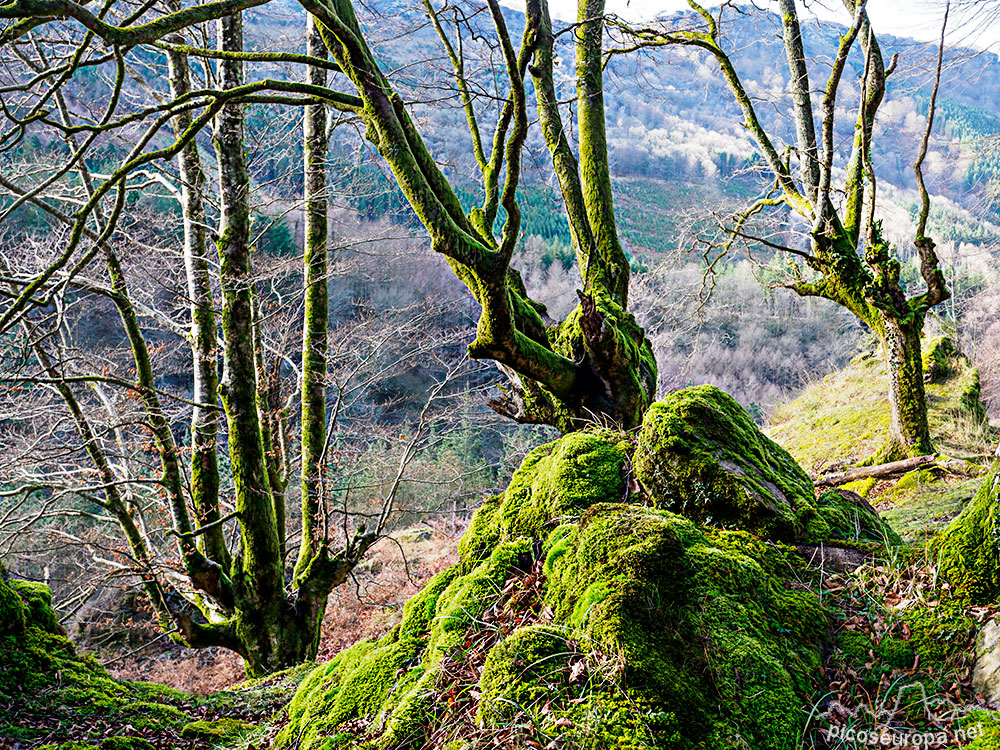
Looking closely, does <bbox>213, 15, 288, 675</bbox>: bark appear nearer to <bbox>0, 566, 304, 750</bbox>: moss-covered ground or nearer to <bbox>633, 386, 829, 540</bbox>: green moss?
<bbox>0, 566, 304, 750</bbox>: moss-covered ground

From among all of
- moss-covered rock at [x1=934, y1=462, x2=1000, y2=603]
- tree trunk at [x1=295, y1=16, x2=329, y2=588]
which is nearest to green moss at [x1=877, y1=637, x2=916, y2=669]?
moss-covered rock at [x1=934, y1=462, x2=1000, y2=603]

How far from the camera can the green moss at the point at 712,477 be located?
107 inches

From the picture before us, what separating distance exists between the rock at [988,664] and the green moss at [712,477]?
845mm

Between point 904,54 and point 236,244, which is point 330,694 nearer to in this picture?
point 236,244

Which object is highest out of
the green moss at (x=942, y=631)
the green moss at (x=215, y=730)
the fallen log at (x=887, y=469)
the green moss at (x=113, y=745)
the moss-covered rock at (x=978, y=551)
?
the moss-covered rock at (x=978, y=551)

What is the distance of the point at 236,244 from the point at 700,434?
16.0ft

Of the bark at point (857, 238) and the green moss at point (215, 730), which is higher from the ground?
the bark at point (857, 238)


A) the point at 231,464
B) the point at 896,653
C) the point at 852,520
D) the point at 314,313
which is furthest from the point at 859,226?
the point at 231,464

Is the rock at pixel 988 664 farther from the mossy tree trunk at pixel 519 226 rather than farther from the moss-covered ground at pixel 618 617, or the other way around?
the mossy tree trunk at pixel 519 226

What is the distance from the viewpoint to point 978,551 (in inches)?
81.6

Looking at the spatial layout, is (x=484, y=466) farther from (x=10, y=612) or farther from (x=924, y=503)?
(x=10, y=612)

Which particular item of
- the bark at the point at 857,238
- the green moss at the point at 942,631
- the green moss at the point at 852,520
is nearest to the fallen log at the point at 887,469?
the bark at the point at 857,238

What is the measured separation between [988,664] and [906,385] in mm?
6784

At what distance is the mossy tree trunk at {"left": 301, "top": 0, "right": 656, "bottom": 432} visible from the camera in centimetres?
439
